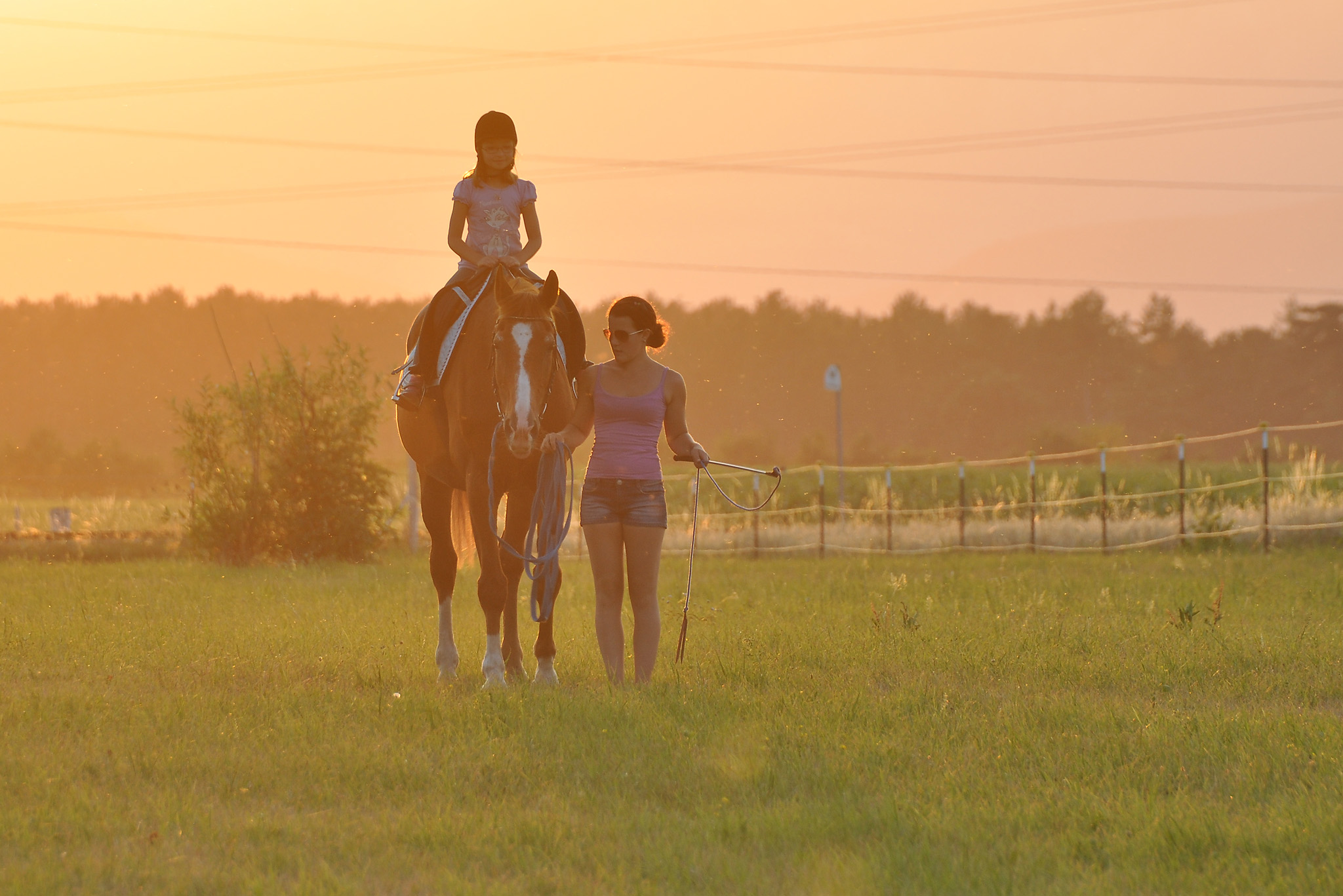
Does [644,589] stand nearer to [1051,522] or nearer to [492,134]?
[492,134]

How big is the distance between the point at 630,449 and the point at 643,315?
750mm

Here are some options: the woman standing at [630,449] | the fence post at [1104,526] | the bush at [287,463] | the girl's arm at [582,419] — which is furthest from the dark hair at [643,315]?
the fence post at [1104,526]

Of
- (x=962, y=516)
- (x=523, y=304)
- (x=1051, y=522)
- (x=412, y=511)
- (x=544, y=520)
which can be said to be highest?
(x=523, y=304)

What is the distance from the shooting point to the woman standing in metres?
7.66

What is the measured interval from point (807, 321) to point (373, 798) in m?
81.3

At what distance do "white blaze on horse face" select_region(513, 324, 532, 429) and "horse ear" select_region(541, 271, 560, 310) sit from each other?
264 mm

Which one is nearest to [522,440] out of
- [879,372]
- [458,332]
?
[458,332]

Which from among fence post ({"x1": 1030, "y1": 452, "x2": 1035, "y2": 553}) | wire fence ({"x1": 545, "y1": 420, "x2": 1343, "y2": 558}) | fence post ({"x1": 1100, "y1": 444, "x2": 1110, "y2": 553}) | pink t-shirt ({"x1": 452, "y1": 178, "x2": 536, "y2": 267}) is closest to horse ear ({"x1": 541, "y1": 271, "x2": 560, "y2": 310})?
pink t-shirt ({"x1": 452, "y1": 178, "x2": 536, "y2": 267})

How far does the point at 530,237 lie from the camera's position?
29.7 ft

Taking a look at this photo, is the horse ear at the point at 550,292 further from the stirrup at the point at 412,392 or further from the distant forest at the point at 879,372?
the distant forest at the point at 879,372

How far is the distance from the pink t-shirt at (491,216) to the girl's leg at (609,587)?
212 cm

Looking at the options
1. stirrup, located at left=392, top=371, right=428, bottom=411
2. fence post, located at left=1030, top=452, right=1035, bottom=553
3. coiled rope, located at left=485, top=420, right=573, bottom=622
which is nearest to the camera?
coiled rope, located at left=485, top=420, right=573, bottom=622

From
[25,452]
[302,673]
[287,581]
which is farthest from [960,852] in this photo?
[25,452]

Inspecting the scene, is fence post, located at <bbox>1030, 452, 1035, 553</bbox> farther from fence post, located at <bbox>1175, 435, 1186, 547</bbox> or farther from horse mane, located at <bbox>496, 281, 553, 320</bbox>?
horse mane, located at <bbox>496, 281, 553, 320</bbox>
